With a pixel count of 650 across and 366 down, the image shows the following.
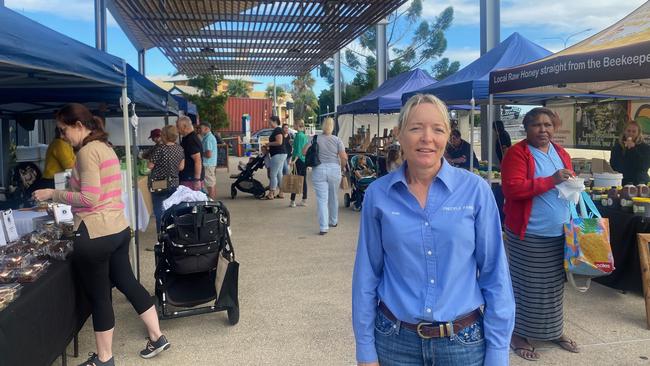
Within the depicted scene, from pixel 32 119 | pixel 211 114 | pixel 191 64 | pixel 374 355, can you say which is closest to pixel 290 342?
pixel 374 355

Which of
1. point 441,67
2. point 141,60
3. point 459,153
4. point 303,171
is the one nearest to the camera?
point 459,153

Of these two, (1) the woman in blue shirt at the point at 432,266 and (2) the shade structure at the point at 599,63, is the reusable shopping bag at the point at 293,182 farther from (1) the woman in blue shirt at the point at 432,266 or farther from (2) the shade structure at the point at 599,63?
(1) the woman in blue shirt at the point at 432,266

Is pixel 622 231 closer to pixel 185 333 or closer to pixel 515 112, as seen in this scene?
pixel 185 333

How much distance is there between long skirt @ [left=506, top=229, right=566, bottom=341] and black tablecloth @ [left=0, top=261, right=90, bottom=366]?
3.13 metres

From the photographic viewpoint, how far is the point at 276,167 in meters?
11.4

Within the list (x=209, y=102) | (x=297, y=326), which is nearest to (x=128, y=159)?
(x=297, y=326)

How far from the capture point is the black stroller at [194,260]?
13.4 feet

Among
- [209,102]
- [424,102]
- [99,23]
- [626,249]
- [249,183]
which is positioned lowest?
[626,249]

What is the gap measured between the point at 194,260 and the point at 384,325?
2706 mm

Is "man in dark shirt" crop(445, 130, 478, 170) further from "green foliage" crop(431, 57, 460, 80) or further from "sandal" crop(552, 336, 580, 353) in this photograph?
"green foliage" crop(431, 57, 460, 80)

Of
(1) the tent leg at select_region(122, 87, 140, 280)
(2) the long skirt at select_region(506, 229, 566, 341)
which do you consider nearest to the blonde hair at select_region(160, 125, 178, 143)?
(1) the tent leg at select_region(122, 87, 140, 280)

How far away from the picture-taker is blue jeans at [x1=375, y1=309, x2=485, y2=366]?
1688mm

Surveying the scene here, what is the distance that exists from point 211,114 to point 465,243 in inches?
860

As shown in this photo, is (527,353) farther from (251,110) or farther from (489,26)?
(251,110)
